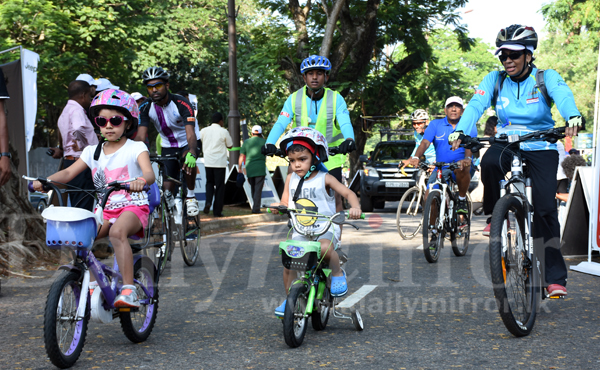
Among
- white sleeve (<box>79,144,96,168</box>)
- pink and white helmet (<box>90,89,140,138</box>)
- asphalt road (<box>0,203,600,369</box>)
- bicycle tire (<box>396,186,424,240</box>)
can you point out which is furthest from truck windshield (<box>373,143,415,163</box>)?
white sleeve (<box>79,144,96,168</box>)

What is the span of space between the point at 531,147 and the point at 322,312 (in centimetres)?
196

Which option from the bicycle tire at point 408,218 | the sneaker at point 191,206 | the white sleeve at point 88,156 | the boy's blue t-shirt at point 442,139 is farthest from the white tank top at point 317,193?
the bicycle tire at point 408,218

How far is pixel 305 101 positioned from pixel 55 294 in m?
3.57

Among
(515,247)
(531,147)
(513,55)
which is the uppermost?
(513,55)

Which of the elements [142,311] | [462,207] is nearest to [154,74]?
[142,311]

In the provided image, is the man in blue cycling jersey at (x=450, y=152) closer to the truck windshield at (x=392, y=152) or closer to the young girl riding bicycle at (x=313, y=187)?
the young girl riding bicycle at (x=313, y=187)

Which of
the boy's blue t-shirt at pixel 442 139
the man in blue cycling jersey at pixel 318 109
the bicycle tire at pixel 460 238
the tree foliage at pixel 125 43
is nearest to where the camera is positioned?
the man in blue cycling jersey at pixel 318 109

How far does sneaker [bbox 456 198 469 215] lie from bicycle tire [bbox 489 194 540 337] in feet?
13.0

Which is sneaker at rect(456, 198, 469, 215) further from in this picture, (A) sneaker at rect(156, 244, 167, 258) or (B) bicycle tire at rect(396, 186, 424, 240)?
(A) sneaker at rect(156, 244, 167, 258)

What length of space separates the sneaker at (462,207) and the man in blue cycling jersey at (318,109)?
263 centimetres

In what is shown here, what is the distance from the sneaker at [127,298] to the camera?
4.26 meters

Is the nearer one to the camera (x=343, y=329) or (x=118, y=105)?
(x=118, y=105)

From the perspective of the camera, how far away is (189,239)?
7.96 metres

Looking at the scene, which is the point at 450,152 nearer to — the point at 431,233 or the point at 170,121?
the point at 431,233
